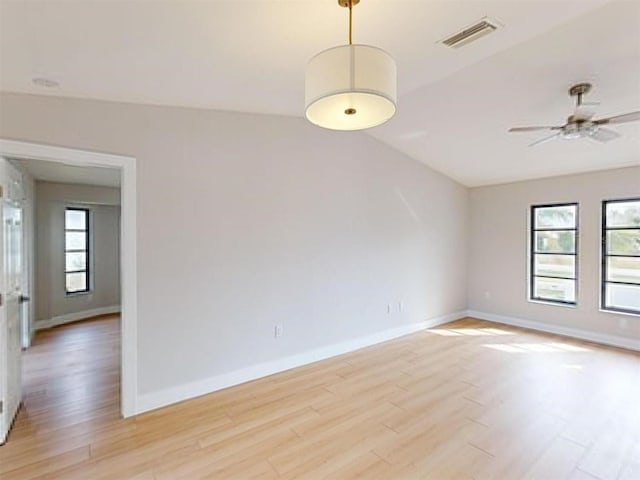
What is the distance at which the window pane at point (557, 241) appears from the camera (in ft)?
17.8

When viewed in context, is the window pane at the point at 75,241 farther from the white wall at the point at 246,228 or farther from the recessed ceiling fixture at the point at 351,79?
the recessed ceiling fixture at the point at 351,79

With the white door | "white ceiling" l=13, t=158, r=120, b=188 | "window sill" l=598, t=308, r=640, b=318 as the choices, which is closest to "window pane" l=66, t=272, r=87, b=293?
"white ceiling" l=13, t=158, r=120, b=188

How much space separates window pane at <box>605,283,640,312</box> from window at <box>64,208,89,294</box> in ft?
29.5

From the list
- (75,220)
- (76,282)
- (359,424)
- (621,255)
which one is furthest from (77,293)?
(621,255)

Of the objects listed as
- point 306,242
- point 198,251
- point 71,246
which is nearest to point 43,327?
point 71,246

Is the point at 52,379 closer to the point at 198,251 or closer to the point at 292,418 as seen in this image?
the point at 198,251

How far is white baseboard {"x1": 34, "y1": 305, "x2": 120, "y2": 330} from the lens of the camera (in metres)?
5.93

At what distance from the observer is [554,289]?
562cm

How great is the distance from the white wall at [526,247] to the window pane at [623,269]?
0.15 meters

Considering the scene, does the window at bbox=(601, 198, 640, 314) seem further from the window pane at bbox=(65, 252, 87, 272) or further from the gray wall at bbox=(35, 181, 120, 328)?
the window pane at bbox=(65, 252, 87, 272)

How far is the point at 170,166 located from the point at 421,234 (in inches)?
156

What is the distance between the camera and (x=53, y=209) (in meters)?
6.26

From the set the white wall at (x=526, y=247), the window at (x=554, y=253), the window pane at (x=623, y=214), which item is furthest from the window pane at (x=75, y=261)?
the window pane at (x=623, y=214)

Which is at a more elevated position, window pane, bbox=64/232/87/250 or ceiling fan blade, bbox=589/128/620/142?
ceiling fan blade, bbox=589/128/620/142
